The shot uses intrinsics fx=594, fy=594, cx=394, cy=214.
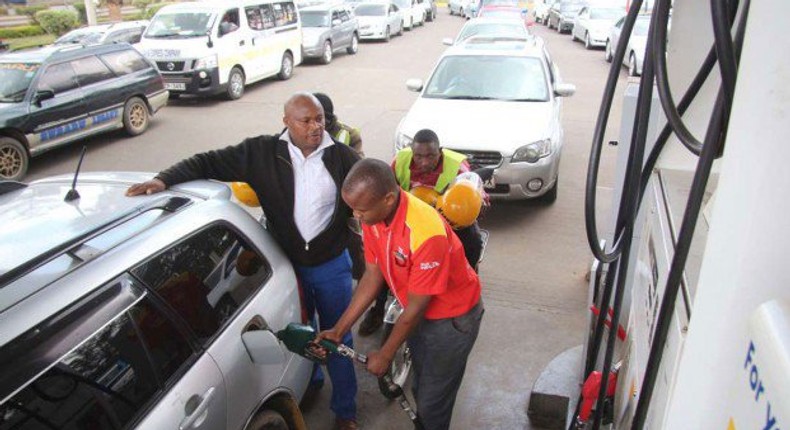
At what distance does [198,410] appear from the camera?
222cm

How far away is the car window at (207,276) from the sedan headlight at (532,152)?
3.89 meters

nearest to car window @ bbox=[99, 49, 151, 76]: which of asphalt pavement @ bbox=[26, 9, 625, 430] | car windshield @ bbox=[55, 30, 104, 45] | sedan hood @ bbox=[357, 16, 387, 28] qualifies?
asphalt pavement @ bbox=[26, 9, 625, 430]

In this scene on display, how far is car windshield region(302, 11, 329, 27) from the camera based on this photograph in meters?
17.4

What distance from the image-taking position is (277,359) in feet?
8.51

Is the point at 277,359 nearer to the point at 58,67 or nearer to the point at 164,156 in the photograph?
the point at 164,156

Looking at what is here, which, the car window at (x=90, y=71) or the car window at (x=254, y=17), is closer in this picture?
the car window at (x=90, y=71)

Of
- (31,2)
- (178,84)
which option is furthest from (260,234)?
(31,2)

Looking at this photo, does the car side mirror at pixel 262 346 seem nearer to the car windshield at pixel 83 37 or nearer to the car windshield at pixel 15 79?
the car windshield at pixel 15 79

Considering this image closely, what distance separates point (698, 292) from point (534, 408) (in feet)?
9.67

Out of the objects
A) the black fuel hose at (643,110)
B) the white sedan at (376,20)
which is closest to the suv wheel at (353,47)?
the white sedan at (376,20)

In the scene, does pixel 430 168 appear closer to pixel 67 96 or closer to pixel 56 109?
pixel 56 109

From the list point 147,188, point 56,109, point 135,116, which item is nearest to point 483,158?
point 147,188

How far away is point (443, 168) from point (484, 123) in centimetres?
259

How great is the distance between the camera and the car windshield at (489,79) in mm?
7207
